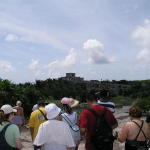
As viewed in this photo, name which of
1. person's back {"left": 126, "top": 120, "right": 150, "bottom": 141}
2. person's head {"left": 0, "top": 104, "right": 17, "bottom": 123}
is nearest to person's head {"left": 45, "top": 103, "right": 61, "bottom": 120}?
person's head {"left": 0, "top": 104, "right": 17, "bottom": 123}

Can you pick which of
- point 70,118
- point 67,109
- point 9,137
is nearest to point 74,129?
point 70,118

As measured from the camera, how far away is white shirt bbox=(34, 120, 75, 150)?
5.44 metres

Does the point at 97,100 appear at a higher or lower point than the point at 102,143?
higher

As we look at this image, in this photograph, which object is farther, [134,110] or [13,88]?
[13,88]

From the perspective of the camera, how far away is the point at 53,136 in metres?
5.44

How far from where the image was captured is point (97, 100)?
6.70 m

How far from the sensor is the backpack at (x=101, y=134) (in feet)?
20.3

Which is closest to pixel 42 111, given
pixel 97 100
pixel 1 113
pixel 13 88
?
pixel 97 100

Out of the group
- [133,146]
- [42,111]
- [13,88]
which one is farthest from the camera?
[13,88]

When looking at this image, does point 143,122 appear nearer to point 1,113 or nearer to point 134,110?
point 134,110

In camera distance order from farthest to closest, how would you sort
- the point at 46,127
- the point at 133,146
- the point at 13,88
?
the point at 13,88, the point at 133,146, the point at 46,127

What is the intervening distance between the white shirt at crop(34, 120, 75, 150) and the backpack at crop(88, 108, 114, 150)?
0.83m

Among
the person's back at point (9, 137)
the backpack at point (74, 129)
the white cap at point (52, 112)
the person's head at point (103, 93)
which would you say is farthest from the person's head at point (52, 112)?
the backpack at point (74, 129)

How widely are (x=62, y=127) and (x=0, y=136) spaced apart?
0.86 meters
